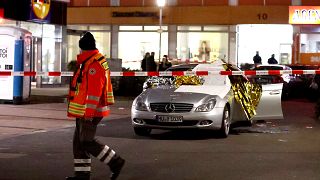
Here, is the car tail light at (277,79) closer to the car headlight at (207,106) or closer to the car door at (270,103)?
the car door at (270,103)

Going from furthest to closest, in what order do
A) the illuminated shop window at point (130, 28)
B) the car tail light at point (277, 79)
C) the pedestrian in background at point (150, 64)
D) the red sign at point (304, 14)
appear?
the illuminated shop window at point (130, 28) < the red sign at point (304, 14) < the pedestrian in background at point (150, 64) < the car tail light at point (277, 79)

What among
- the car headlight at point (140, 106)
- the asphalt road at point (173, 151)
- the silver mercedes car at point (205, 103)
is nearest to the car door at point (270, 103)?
the silver mercedes car at point (205, 103)

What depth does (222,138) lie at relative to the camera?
12.2 metres

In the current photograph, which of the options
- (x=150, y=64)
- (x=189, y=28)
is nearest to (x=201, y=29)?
(x=189, y=28)

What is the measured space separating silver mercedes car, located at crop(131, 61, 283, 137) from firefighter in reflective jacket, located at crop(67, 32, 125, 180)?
4273mm

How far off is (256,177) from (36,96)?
50.3 feet

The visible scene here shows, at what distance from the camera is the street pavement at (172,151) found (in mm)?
8445

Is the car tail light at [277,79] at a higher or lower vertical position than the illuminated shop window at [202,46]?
lower

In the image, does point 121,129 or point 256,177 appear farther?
point 121,129

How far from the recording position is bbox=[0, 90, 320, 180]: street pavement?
27.7ft

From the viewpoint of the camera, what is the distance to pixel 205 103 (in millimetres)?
11758

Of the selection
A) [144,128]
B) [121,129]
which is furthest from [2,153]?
[121,129]

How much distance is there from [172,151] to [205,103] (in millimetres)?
1672

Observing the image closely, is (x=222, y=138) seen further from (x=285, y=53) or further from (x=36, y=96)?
(x=285, y=53)
